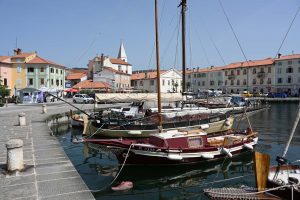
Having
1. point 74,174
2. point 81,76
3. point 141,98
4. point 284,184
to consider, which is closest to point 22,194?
point 74,174

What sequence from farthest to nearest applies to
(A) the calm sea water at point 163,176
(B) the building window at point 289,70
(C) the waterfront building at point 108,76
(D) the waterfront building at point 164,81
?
(D) the waterfront building at point 164,81 < (C) the waterfront building at point 108,76 < (B) the building window at point 289,70 < (A) the calm sea water at point 163,176

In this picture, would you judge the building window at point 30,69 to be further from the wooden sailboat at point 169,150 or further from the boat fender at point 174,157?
the boat fender at point 174,157

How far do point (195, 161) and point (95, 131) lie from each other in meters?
10.7

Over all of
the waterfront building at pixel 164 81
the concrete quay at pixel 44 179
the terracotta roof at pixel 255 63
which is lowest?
the concrete quay at pixel 44 179

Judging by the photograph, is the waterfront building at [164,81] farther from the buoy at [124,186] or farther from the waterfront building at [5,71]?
the buoy at [124,186]

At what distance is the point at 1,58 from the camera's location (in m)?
77.9

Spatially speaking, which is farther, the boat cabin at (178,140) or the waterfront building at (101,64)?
the waterfront building at (101,64)

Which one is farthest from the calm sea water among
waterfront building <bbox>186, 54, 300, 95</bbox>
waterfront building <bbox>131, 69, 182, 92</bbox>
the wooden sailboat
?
waterfront building <bbox>131, 69, 182, 92</bbox>

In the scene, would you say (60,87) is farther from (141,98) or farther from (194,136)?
(194,136)

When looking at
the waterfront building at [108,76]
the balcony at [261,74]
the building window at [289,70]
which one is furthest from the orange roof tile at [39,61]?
the building window at [289,70]

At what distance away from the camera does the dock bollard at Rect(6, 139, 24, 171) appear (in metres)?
10.7

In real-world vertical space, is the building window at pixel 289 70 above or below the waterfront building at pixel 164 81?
above

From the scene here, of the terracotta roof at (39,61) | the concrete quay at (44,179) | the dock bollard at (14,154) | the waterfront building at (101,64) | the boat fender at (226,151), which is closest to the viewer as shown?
the concrete quay at (44,179)

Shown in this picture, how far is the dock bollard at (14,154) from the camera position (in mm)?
10737
